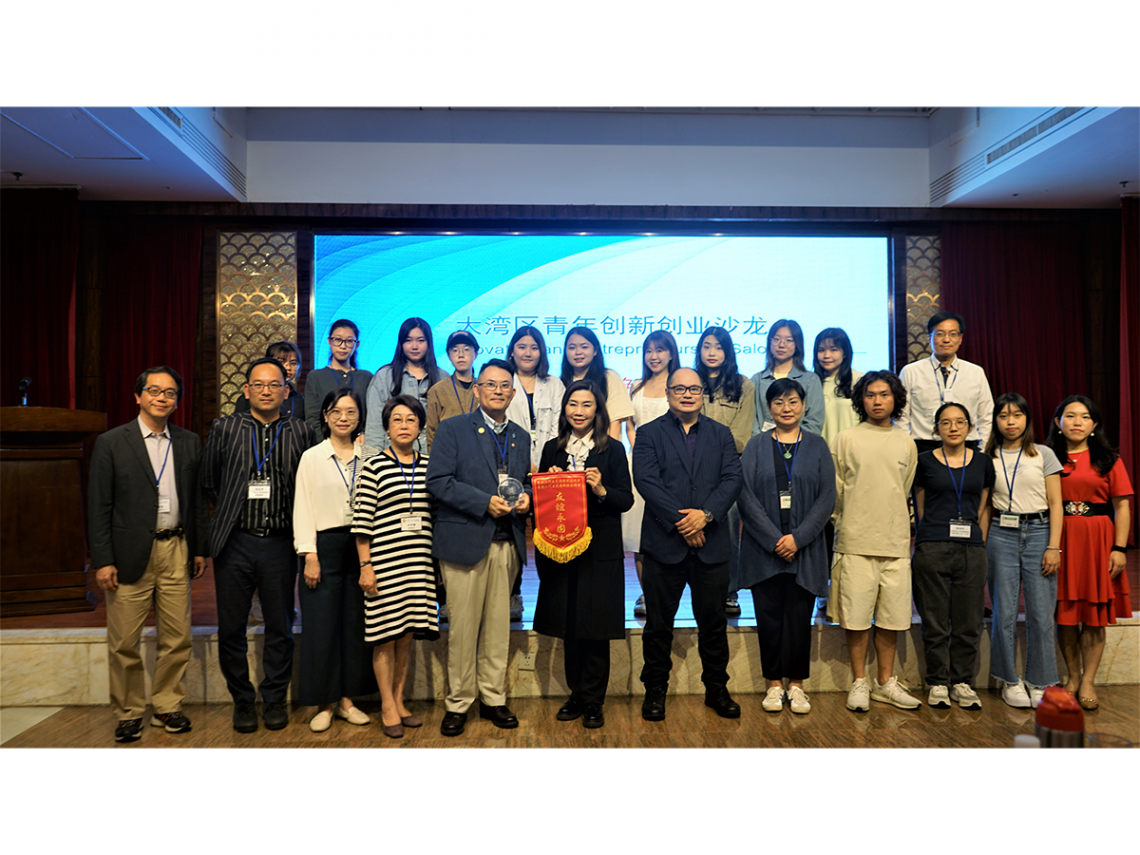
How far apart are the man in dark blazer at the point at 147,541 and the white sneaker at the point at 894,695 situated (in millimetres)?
3096

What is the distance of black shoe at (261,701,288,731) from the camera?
3141mm

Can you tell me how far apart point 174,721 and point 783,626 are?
2665mm

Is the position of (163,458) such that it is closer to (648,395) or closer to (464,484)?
(464,484)

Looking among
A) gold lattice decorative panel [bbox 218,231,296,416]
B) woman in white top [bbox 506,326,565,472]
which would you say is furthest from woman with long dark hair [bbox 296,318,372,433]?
gold lattice decorative panel [bbox 218,231,296,416]

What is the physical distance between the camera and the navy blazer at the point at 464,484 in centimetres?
300

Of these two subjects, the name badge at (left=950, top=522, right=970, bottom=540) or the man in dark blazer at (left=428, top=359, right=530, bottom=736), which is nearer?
the man in dark blazer at (left=428, top=359, right=530, bottom=736)

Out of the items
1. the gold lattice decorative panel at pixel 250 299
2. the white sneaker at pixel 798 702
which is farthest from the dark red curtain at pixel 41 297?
the white sneaker at pixel 798 702

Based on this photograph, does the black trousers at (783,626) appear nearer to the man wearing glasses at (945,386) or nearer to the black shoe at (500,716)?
the black shoe at (500,716)

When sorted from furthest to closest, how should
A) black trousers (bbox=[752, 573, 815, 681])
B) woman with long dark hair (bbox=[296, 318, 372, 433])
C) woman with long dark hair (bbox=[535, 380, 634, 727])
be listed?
woman with long dark hair (bbox=[296, 318, 372, 433]) < black trousers (bbox=[752, 573, 815, 681]) < woman with long dark hair (bbox=[535, 380, 634, 727])

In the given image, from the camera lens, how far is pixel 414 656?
11.6ft

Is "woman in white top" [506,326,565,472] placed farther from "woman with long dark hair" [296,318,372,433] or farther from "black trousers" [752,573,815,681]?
"black trousers" [752,573,815,681]

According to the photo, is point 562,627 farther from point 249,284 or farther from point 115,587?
point 249,284

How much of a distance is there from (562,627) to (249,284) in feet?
16.3

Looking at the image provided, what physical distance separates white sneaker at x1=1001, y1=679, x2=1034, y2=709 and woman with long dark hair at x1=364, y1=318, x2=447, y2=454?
309 centimetres
